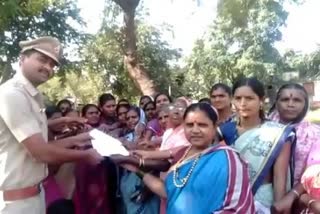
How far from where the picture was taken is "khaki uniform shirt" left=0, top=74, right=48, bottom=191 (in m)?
2.58

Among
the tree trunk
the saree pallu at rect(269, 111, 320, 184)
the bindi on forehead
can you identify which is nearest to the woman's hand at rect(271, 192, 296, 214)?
the saree pallu at rect(269, 111, 320, 184)

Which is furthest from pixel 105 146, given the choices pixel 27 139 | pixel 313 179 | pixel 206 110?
pixel 313 179

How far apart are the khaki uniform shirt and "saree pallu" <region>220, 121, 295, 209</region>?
4.00 ft

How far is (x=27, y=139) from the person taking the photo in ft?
8.48

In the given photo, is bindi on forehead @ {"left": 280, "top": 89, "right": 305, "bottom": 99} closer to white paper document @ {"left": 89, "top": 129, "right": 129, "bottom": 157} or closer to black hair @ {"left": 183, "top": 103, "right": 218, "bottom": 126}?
black hair @ {"left": 183, "top": 103, "right": 218, "bottom": 126}

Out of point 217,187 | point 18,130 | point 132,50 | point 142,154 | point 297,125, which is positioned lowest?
point 217,187

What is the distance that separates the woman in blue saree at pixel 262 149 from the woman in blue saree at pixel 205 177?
29 cm

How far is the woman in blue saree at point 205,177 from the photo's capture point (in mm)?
2490

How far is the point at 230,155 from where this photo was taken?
100 inches

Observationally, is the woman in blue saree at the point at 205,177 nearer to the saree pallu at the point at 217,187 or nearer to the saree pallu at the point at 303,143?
the saree pallu at the point at 217,187

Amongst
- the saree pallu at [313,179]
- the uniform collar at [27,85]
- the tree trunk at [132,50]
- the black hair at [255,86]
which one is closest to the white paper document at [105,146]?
the uniform collar at [27,85]

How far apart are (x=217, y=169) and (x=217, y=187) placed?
95 millimetres

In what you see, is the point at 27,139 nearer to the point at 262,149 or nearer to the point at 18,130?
the point at 18,130

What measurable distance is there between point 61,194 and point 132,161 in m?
0.91
